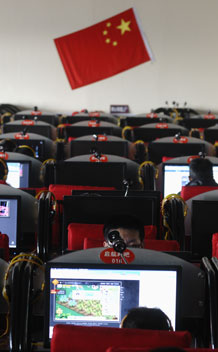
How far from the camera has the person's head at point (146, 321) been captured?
7.18 ft

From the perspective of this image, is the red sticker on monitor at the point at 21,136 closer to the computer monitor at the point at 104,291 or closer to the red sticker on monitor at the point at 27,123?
the red sticker on monitor at the point at 27,123

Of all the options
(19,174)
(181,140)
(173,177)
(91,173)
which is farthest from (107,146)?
(91,173)

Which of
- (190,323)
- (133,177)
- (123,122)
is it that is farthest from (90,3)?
(190,323)

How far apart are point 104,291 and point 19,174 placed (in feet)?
10.5

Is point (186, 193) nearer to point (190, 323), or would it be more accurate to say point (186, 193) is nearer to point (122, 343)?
point (190, 323)

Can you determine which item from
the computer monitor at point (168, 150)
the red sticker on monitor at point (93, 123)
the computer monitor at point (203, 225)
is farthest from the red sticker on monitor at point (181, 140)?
the computer monitor at point (203, 225)

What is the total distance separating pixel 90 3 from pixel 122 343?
40.4 feet

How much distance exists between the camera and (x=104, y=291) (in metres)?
2.82

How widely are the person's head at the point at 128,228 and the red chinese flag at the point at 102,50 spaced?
10781 mm

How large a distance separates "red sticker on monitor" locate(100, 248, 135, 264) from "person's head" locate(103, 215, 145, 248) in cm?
34

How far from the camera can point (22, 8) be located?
45.4ft

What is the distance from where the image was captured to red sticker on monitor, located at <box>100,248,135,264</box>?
9.82ft

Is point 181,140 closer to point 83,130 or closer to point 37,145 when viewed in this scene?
point 37,145

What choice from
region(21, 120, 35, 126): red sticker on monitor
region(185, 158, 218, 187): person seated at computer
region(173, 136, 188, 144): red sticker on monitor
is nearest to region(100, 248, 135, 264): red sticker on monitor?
region(185, 158, 218, 187): person seated at computer
